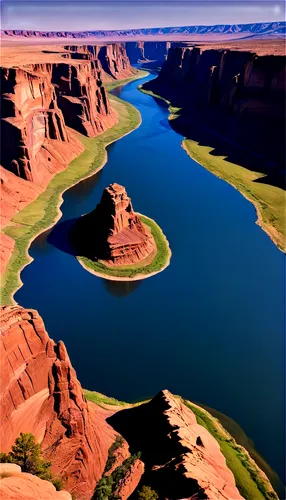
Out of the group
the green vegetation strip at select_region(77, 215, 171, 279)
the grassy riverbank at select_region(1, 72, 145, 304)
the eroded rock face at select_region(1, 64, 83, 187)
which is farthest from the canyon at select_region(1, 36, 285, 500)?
the green vegetation strip at select_region(77, 215, 171, 279)

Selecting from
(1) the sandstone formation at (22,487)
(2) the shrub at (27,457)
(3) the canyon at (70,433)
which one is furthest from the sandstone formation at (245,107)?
(1) the sandstone formation at (22,487)

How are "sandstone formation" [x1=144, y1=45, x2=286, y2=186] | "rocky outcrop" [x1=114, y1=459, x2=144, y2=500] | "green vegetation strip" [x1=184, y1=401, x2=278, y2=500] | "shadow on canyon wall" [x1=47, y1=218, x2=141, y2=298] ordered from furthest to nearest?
"sandstone formation" [x1=144, y1=45, x2=286, y2=186], "shadow on canyon wall" [x1=47, y1=218, x2=141, y2=298], "green vegetation strip" [x1=184, y1=401, x2=278, y2=500], "rocky outcrop" [x1=114, y1=459, x2=144, y2=500]

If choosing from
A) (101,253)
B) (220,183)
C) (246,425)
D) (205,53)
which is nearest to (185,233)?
(101,253)

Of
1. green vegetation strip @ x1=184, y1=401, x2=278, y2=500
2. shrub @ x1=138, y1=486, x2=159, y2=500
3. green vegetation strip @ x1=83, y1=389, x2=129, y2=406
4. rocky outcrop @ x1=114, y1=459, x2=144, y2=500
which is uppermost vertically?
shrub @ x1=138, y1=486, x2=159, y2=500

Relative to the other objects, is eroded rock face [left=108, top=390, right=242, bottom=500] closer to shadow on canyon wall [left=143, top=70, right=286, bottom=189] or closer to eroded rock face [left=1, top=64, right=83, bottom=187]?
eroded rock face [left=1, top=64, right=83, bottom=187]

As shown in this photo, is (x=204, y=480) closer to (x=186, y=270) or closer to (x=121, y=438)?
(x=121, y=438)

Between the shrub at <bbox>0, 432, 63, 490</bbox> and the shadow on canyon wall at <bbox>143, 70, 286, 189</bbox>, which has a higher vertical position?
the shadow on canyon wall at <bbox>143, 70, 286, 189</bbox>

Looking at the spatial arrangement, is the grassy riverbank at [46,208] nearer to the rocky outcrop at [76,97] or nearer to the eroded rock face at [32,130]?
the eroded rock face at [32,130]

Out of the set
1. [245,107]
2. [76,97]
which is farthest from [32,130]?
[245,107]
